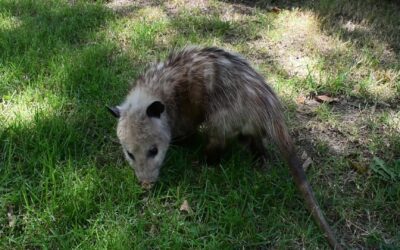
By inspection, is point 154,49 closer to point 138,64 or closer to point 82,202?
point 138,64

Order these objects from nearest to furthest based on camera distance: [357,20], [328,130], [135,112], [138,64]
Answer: [135,112], [328,130], [138,64], [357,20]

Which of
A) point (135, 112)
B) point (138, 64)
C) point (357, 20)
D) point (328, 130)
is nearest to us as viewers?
point (135, 112)

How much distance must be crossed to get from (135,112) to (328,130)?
1.41 m

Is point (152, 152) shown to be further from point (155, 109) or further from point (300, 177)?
point (300, 177)

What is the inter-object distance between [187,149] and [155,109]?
53cm

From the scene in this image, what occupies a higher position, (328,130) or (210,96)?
(210,96)

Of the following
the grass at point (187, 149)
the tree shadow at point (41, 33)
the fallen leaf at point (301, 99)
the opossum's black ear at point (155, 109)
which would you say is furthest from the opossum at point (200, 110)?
the tree shadow at point (41, 33)

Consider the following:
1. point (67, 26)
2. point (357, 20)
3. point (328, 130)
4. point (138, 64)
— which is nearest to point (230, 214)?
point (328, 130)

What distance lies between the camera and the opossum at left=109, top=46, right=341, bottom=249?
8.89ft

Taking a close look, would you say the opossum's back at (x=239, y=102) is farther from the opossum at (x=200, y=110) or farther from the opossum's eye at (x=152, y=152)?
the opossum's eye at (x=152, y=152)

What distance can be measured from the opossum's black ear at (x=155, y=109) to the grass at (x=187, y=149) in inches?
A: 15.1

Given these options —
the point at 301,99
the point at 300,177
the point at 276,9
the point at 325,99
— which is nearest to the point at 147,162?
the point at 300,177

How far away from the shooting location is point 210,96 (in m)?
2.90

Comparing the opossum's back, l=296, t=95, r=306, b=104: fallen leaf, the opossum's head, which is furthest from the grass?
the opossum's back
